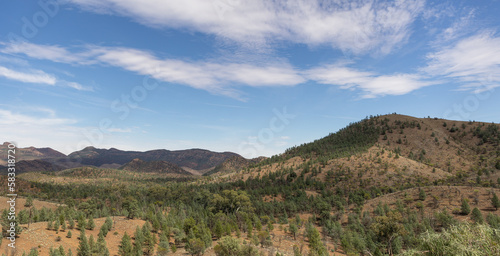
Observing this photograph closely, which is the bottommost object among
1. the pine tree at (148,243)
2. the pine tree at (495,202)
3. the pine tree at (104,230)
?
the pine tree at (148,243)

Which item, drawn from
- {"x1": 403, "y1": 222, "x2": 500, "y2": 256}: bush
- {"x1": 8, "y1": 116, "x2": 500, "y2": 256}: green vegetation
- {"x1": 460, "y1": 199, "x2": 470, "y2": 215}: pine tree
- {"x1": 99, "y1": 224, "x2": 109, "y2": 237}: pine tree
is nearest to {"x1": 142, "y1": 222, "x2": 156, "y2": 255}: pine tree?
{"x1": 8, "y1": 116, "x2": 500, "y2": 256}: green vegetation

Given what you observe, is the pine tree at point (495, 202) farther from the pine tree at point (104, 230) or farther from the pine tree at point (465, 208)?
the pine tree at point (104, 230)

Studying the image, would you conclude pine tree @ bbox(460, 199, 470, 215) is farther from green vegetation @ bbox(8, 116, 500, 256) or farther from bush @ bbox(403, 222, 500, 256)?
bush @ bbox(403, 222, 500, 256)

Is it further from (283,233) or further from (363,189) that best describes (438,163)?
(283,233)

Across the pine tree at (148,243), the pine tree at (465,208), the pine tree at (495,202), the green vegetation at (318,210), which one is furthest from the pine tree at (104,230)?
the pine tree at (495,202)

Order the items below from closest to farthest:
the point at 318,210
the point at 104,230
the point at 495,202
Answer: the point at 104,230 < the point at 495,202 < the point at 318,210

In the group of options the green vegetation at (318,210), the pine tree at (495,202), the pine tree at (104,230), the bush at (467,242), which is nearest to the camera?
the bush at (467,242)

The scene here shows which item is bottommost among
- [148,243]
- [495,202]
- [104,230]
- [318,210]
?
[318,210]

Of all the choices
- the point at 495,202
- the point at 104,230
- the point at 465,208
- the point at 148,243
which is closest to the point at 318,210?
the point at 465,208

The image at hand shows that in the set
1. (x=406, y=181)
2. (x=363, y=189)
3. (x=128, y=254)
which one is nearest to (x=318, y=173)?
(x=363, y=189)

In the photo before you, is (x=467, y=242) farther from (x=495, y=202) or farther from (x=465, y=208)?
(x=495, y=202)

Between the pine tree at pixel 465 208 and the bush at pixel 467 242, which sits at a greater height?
the bush at pixel 467 242

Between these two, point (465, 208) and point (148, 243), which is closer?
point (148, 243)

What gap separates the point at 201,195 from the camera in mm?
110000
